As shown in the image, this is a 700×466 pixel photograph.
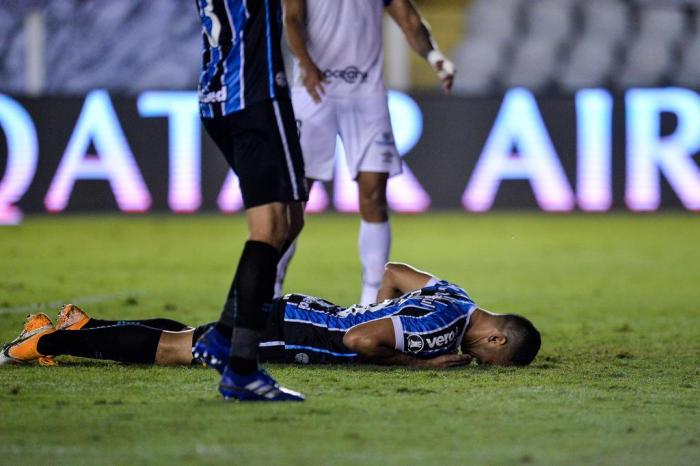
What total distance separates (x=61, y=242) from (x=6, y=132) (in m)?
2.50

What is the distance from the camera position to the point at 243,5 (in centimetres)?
437

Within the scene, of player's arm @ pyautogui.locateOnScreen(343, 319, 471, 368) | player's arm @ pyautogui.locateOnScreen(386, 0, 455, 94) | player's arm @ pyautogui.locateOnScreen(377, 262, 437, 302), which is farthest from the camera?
player's arm @ pyautogui.locateOnScreen(386, 0, 455, 94)

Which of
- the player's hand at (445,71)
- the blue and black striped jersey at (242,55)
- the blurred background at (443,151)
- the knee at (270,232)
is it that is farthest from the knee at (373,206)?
the blurred background at (443,151)

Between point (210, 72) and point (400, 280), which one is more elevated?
point (210, 72)

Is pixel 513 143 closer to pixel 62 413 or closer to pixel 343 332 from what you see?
pixel 343 332

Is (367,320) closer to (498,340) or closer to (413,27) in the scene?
(498,340)

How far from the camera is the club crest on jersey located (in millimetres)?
4906

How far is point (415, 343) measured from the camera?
493 cm

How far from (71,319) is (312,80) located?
5.41 feet

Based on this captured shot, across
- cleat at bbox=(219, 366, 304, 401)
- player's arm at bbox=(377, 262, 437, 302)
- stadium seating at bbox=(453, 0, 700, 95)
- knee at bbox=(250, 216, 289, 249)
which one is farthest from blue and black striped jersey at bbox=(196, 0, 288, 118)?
stadium seating at bbox=(453, 0, 700, 95)

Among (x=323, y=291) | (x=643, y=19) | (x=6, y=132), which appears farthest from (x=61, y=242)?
(x=643, y=19)

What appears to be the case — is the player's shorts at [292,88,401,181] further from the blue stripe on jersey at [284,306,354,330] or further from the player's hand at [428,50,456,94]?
the blue stripe on jersey at [284,306,354,330]

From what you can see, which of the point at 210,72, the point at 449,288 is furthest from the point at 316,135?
the point at 210,72

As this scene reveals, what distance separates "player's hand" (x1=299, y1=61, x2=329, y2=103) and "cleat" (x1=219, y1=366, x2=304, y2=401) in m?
1.94
